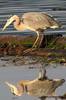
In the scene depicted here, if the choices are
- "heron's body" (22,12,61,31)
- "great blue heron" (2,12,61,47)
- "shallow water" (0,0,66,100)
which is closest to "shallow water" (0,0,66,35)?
"shallow water" (0,0,66,100)

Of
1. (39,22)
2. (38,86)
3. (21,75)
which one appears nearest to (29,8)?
(39,22)

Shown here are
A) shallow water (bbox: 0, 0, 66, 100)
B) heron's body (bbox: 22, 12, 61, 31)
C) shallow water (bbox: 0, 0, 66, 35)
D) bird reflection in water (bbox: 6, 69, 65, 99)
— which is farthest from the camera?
shallow water (bbox: 0, 0, 66, 35)

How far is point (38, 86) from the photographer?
35.2ft

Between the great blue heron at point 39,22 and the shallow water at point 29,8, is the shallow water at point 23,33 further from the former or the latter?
the great blue heron at point 39,22

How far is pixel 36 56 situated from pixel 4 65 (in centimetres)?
128

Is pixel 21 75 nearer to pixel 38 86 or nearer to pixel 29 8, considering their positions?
pixel 38 86

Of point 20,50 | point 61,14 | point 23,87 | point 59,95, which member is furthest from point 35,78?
point 61,14

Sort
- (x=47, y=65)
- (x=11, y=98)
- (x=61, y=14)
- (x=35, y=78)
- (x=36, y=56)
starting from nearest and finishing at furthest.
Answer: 1. (x=11, y=98)
2. (x=35, y=78)
3. (x=47, y=65)
4. (x=36, y=56)
5. (x=61, y=14)

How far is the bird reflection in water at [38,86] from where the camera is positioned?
1011 centimetres

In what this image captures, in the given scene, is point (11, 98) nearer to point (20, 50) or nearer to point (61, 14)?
point (20, 50)

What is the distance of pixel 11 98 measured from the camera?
9.70 meters

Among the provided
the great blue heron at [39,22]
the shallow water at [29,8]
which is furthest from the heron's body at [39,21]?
the shallow water at [29,8]

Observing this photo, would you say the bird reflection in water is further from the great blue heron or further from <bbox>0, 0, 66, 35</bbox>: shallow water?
<bbox>0, 0, 66, 35</bbox>: shallow water

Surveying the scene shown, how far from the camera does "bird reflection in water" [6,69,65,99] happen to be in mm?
10109
